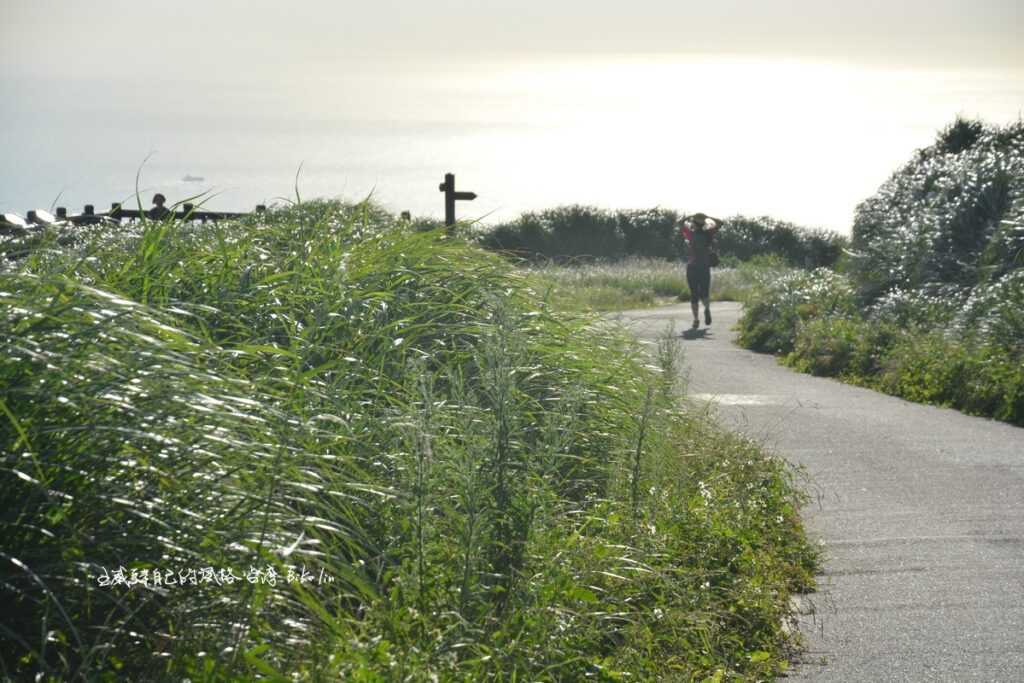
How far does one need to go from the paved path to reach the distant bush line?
99.6 ft

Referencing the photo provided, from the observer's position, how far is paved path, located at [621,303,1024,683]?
5.37 metres

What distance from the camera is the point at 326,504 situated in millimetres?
4445

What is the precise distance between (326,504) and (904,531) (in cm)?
432

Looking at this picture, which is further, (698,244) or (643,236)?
(643,236)

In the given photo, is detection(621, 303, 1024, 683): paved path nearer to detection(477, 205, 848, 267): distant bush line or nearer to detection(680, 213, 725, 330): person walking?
detection(680, 213, 725, 330): person walking

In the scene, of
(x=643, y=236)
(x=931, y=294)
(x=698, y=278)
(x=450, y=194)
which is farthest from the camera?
(x=643, y=236)

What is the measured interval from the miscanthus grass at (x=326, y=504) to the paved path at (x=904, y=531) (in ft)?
1.09

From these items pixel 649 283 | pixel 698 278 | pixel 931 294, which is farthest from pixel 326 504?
pixel 649 283

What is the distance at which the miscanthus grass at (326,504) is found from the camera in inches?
151

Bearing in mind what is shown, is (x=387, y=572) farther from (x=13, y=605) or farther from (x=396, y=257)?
(x=396, y=257)

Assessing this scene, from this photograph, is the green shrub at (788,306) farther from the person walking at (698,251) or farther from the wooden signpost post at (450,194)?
the wooden signpost post at (450,194)

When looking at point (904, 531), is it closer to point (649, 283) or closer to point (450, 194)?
point (450, 194)

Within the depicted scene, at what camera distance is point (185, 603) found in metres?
3.82

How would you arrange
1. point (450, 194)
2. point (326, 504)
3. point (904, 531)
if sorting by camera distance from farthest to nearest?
point (450, 194)
point (904, 531)
point (326, 504)
